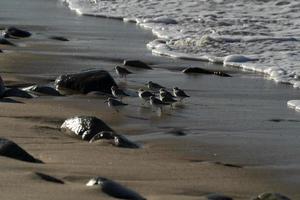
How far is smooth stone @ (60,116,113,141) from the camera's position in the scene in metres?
5.83

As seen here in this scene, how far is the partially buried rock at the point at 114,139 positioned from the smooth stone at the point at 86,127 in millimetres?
82

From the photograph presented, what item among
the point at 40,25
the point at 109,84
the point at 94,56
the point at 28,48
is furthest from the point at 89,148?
the point at 40,25

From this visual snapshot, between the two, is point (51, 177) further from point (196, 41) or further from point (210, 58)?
point (196, 41)

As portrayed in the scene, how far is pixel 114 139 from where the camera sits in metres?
5.69

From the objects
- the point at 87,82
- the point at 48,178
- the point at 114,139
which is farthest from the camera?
the point at 87,82

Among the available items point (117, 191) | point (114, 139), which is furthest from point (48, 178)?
point (114, 139)

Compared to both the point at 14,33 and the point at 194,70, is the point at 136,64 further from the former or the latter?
the point at 14,33

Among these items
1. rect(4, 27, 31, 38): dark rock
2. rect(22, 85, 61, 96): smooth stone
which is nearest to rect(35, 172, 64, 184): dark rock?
rect(22, 85, 61, 96): smooth stone

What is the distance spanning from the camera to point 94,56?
11.0 m

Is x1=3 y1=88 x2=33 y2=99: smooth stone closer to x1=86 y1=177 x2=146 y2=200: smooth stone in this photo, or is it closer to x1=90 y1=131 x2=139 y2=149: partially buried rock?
x1=90 y1=131 x2=139 y2=149: partially buried rock

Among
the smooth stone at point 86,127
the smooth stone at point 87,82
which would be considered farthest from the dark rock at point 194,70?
the smooth stone at point 86,127

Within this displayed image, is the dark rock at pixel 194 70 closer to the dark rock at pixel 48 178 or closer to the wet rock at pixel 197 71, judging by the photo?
the wet rock at pixel 197 71

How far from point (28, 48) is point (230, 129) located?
555 cm

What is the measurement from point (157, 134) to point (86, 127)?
0.68 meters
